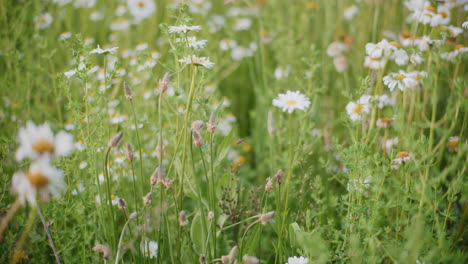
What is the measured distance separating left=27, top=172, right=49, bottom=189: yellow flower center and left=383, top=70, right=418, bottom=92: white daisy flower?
3.95 ft

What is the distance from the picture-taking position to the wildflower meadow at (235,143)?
1.11 m

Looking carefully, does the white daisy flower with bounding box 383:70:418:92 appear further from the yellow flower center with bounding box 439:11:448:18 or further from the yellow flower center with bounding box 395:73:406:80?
the yellow flower center with bounding box 439:11:448:18

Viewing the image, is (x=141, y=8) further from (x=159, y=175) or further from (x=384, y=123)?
(x=159, y=175)

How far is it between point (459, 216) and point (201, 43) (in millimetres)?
1213

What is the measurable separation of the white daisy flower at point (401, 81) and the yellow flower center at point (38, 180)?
120 cm

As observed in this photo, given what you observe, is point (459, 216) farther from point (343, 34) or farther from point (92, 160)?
point (343, 34)

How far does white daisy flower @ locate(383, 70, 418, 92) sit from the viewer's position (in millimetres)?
1417

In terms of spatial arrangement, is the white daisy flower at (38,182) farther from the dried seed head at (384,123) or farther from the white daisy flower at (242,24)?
the white daisy flower at (242,24)

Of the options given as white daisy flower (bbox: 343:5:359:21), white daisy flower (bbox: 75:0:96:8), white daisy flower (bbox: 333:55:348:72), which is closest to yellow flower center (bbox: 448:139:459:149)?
white daisy flower (bbox: 333:55:348:72)

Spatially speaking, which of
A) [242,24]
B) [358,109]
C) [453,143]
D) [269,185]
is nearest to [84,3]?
[242,24]

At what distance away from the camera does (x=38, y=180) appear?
2.48 feet

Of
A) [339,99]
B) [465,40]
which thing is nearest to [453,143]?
[465,40]

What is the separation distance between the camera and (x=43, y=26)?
2.59 m

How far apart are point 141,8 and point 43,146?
2330mm
